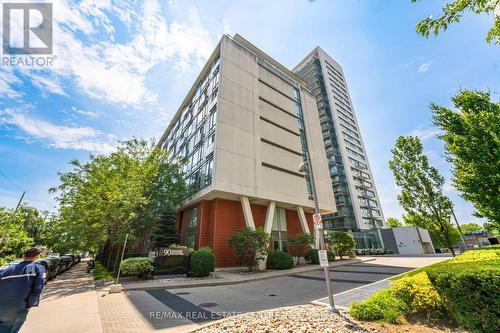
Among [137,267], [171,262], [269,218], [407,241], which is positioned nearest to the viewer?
[137,267]

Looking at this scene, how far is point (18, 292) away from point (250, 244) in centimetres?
1481

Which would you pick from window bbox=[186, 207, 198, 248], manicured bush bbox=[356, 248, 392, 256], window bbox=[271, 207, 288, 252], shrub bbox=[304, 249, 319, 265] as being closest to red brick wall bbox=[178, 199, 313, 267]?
window bbox=[186, 207, 198, 248]

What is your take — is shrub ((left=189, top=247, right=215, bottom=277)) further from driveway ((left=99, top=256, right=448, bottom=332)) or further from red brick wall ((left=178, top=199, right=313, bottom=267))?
red brick wall ((left=178, top=199, right=313, bottom=267))

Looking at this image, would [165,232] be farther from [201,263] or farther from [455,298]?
[455,298]

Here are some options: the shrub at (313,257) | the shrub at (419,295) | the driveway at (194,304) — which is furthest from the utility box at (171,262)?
the shrub at (313,257)

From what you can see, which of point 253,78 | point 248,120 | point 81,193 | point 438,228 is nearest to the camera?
point 438,228

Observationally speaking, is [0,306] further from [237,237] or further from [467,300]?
[237,237]

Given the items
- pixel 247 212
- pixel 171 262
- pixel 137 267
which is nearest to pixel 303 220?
pixel 247 212

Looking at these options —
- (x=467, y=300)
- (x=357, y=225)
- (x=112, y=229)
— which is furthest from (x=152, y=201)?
(x=357, y=225)

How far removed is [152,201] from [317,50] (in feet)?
239

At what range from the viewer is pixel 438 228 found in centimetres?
1670

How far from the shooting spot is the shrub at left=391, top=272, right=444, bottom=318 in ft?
16.2

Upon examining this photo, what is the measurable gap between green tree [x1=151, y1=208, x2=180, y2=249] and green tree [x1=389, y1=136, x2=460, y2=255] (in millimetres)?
21506

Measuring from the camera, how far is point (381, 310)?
5172mm
